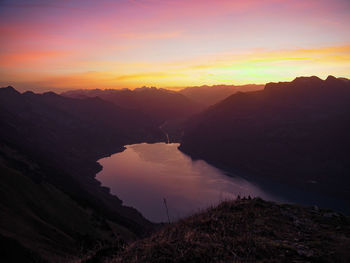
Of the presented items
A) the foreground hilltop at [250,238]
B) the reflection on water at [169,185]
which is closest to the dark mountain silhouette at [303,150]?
the reflection on water at [169,185]

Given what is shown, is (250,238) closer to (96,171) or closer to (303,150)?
(96,171)

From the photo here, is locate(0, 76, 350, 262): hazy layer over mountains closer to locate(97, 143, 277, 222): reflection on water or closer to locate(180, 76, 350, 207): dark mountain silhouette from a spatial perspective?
locate(180, 76, 350, 207): dark mountain silhouette

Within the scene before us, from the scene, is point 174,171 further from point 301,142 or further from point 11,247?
point 11,247

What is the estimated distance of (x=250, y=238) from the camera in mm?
7797

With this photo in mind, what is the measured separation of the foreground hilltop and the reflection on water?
7464cm

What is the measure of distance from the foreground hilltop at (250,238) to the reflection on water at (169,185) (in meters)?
74.6

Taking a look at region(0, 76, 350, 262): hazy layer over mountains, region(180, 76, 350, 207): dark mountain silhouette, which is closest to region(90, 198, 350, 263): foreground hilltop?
region(0, 76, 350, 262): hazy layer over mountains

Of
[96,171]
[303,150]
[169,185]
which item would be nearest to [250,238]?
[169,185]

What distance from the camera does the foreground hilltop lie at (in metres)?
6.71

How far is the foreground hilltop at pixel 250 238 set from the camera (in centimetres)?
671

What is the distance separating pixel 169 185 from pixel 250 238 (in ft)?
393

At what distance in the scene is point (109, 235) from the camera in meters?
54.6

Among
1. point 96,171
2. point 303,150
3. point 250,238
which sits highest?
point 250,238

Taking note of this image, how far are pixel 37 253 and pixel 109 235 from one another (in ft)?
108
